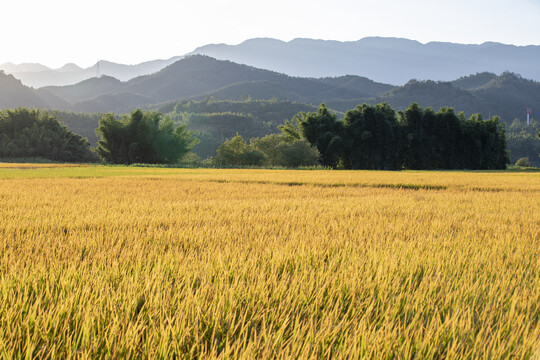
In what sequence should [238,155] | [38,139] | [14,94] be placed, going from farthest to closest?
[14,94] → [38,139] → [238,155]

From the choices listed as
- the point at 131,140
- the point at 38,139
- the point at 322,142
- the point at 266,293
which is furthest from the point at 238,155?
the point at 266,293

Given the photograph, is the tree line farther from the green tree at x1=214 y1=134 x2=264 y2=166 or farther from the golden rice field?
the golden rice field

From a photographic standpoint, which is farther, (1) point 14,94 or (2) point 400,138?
(1) point 14,94

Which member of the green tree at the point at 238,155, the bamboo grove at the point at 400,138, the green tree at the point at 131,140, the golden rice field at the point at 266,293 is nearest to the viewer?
the golden rice field at the point at 266,293

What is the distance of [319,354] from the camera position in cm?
128

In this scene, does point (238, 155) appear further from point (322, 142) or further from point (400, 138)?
point (400, 138)

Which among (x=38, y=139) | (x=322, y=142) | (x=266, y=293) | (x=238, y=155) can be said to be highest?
(x=38, y=139)

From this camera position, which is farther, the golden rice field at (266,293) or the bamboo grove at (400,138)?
the bamboo grove at (400,138)

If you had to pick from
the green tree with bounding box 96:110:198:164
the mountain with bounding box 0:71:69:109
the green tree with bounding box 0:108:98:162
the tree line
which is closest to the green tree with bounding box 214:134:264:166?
the tree line

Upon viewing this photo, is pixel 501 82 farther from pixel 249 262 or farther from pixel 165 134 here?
pixel 249 262

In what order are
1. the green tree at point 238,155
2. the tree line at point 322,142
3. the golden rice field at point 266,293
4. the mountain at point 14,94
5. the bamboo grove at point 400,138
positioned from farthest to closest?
the mountain at point 14,94 < the bamboo grove at point 400,138 < the tree line at point 322,142 < the green tree at point 238,155 < the golden rice field at point 266,293

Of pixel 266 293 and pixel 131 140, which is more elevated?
pixel 131 140

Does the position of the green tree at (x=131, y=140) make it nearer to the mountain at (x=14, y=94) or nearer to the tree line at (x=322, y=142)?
the tree line at (x=322, y=142)

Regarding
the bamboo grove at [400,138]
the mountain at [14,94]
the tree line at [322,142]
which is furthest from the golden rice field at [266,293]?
the mountain at [14,94]
